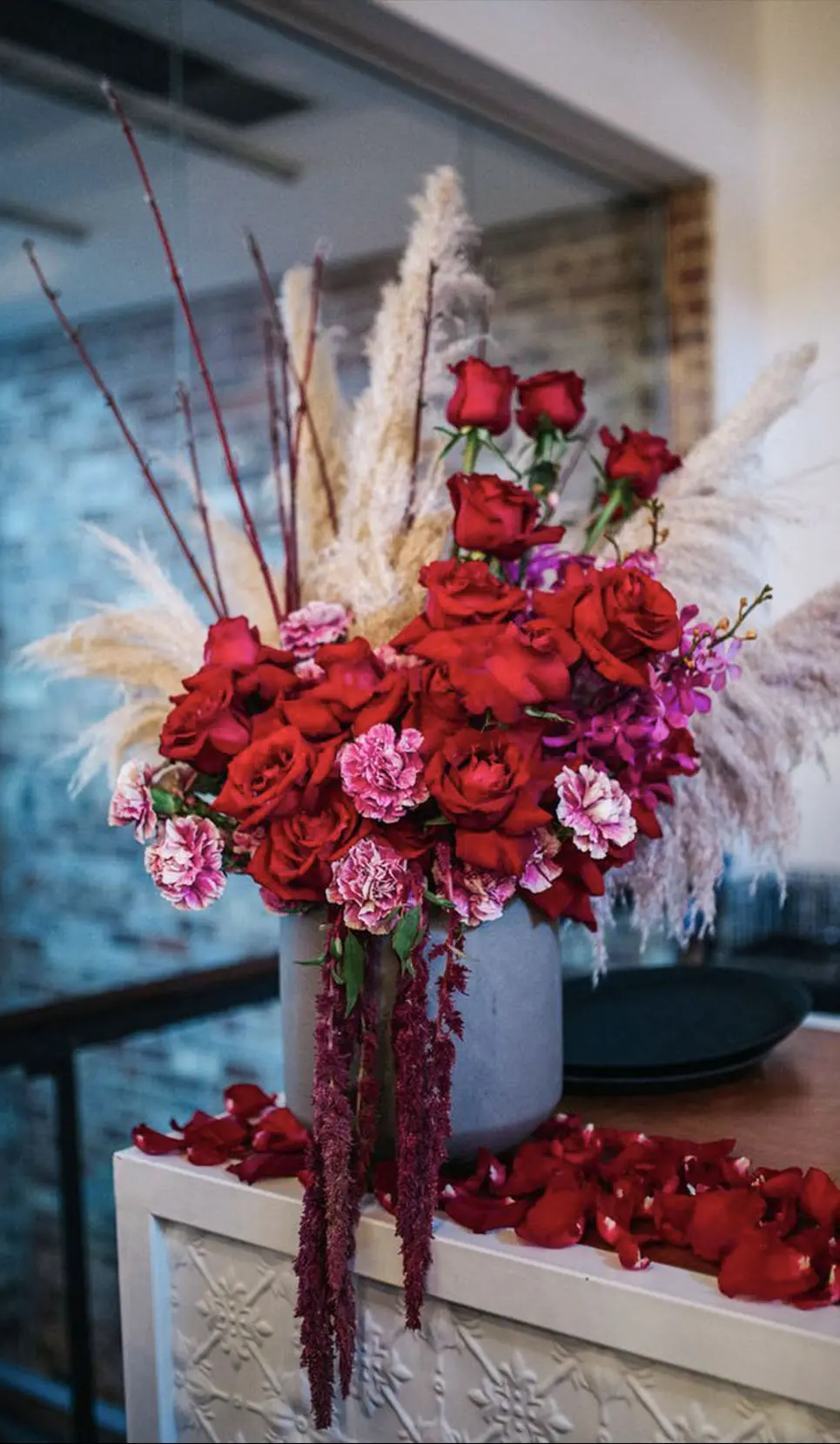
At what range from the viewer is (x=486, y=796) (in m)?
0.83

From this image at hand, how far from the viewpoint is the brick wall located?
211cm

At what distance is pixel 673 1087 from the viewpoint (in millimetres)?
1123

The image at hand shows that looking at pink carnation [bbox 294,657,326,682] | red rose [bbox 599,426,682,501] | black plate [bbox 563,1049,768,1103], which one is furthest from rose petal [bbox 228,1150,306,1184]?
red rose [bbox 599,426,682,501]

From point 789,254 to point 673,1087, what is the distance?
158 cm

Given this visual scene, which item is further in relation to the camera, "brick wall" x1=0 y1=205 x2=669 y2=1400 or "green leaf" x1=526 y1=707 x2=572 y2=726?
"brick wall" x1=0 y1=205 x2=669 y2=1400

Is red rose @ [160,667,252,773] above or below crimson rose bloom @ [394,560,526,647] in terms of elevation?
below

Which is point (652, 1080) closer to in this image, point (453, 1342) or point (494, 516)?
point (453, 1342)

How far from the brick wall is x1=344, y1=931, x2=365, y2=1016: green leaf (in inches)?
51.8

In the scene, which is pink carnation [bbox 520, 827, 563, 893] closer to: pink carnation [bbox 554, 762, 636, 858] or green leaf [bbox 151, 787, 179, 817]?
pink carnation [bbox 554, 762, 636, 858]

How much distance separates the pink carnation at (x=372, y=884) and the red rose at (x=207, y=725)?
0.37ft

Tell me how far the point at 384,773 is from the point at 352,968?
0.46ft

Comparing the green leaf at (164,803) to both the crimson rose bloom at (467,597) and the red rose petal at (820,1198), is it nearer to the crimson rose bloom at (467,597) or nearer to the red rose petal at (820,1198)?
the crimson rose bloom at (467,597)

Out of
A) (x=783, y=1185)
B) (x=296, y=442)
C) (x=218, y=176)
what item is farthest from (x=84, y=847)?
(x=783, y=1185)

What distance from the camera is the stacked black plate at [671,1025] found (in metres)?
1.12
